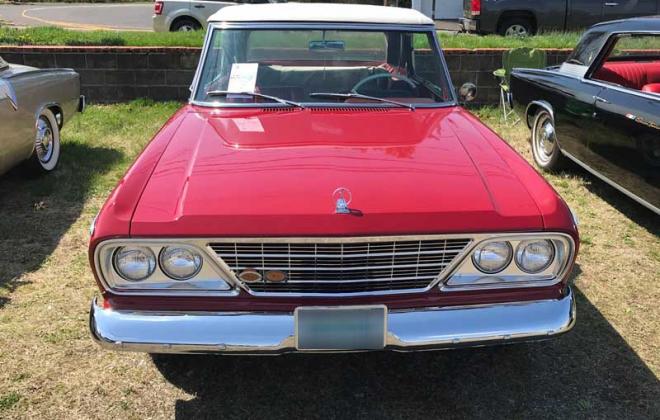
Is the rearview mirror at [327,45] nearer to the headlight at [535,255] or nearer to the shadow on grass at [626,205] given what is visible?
the headlight at [535,255]

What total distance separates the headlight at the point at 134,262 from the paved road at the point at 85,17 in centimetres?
1667

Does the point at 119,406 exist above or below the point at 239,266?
below

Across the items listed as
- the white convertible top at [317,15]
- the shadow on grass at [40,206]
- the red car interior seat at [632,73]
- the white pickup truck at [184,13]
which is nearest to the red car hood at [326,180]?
the white convertible top at [317,15]

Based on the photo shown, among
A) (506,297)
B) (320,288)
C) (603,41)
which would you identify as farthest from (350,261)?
(603,41)

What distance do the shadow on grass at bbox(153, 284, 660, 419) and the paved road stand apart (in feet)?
54.0

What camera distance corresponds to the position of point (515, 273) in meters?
2.47

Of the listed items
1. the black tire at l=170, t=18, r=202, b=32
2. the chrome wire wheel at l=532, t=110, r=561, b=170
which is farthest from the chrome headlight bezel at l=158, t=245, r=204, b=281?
the black tire at l=170, t=18, r=202, b=32

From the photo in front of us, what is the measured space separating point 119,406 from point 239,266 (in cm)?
95

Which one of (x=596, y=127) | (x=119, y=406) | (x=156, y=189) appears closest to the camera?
(x=156, y=189)

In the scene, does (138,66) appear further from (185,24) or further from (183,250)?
(183,250)

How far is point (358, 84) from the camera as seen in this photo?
3582 mm

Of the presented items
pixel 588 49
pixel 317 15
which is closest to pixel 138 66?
pixel 317 15

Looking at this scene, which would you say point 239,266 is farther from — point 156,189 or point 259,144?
point 259,144

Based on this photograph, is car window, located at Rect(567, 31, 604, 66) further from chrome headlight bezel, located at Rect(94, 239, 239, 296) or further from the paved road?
the paved road
